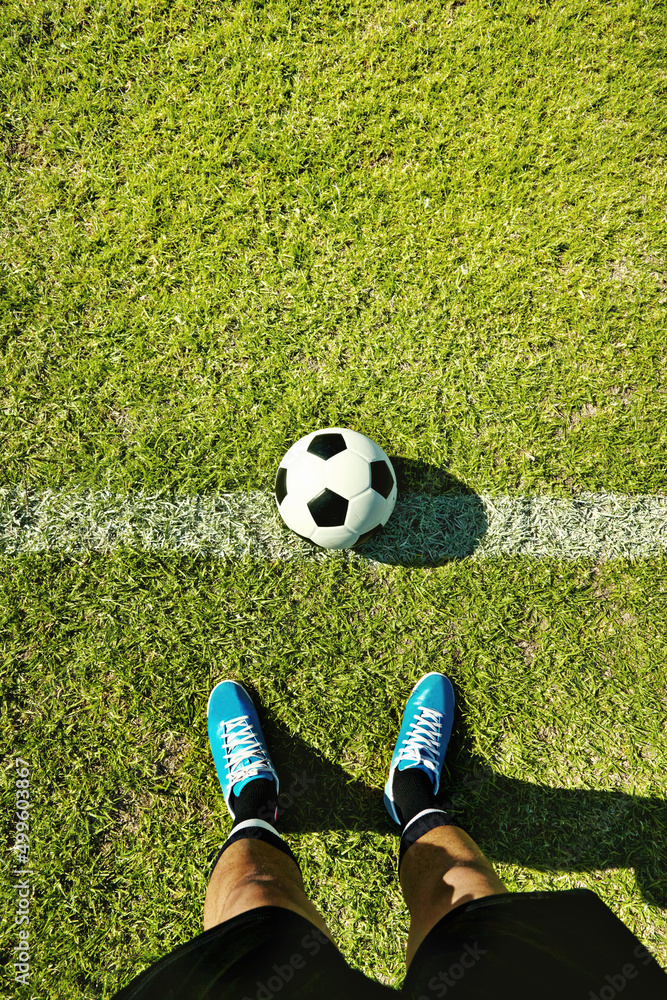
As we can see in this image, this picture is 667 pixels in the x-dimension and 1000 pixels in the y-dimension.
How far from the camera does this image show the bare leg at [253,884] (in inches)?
94.7

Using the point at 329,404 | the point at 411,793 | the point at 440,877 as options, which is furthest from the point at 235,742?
the point at 329,404

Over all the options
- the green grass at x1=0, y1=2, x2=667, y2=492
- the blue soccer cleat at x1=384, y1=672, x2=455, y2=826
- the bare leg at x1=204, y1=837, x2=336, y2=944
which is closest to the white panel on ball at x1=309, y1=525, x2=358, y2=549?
the green grass at x1=0, y1=2, x2=667, y2=492

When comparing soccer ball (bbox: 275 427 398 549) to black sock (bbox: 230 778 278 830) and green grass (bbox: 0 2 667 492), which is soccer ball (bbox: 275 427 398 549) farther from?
black sock (bbox: 230 778 278 830)

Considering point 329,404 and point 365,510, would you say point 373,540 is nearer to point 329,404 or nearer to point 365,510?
point 365,510

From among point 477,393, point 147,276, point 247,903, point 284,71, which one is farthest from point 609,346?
point 247,903

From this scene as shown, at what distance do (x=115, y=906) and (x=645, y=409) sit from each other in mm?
3926

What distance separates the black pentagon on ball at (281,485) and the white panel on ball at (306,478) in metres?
Answer: 0.03

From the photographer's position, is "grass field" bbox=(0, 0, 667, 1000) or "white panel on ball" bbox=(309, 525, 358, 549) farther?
"grass field" bbox=(0, 0, 667, 1000)

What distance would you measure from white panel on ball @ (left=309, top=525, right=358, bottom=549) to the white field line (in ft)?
1.06

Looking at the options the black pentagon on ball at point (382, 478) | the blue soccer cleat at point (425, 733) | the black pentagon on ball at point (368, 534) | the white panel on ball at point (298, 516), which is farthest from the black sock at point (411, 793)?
the black pentagon on ball at point (382, 478)

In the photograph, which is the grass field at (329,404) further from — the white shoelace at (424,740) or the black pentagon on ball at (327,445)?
the black pentagon on ball at (327,445)

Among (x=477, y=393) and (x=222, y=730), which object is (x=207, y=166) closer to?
(x=477, y=393)

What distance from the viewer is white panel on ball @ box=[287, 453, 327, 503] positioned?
8.86 ft

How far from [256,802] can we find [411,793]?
77 centimetres
